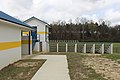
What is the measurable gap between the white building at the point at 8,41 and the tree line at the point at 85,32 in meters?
39.9

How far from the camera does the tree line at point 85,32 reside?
56.2 m

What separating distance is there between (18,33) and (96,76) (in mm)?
8444

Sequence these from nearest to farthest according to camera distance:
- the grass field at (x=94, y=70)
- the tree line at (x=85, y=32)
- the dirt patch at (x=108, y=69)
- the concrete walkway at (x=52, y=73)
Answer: the concrete walkway at (x=52, y=73), the grass field at (x=94, y=70), the dirt patch at (x=108, y=69), the tree line at (x=85, y=32)

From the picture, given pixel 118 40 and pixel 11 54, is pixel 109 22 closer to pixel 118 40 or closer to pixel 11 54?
pixel 118 40

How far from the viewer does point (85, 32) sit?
60500 millimetres

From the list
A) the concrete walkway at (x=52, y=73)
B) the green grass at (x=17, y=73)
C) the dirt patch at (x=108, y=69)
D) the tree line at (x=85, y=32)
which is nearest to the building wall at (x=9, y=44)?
the green grass at (x=17, y=73)

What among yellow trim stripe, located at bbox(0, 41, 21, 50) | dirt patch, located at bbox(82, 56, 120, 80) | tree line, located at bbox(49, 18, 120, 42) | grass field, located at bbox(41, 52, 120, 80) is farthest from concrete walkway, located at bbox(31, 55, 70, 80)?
tree line, located at bbox(49, 18, 120, 42)

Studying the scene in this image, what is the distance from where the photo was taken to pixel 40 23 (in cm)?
3212

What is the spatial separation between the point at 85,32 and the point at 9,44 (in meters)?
49.1

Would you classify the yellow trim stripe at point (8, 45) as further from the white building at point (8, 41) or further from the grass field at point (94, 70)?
the grass field at point (94, 70)

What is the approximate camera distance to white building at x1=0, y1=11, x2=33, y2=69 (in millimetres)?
11016

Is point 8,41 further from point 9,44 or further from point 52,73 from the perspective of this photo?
point 52,73

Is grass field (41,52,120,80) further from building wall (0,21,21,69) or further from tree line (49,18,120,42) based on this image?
tree line (49,18,120,42)

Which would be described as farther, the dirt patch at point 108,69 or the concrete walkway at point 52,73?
the dirt patch at point 108,69
